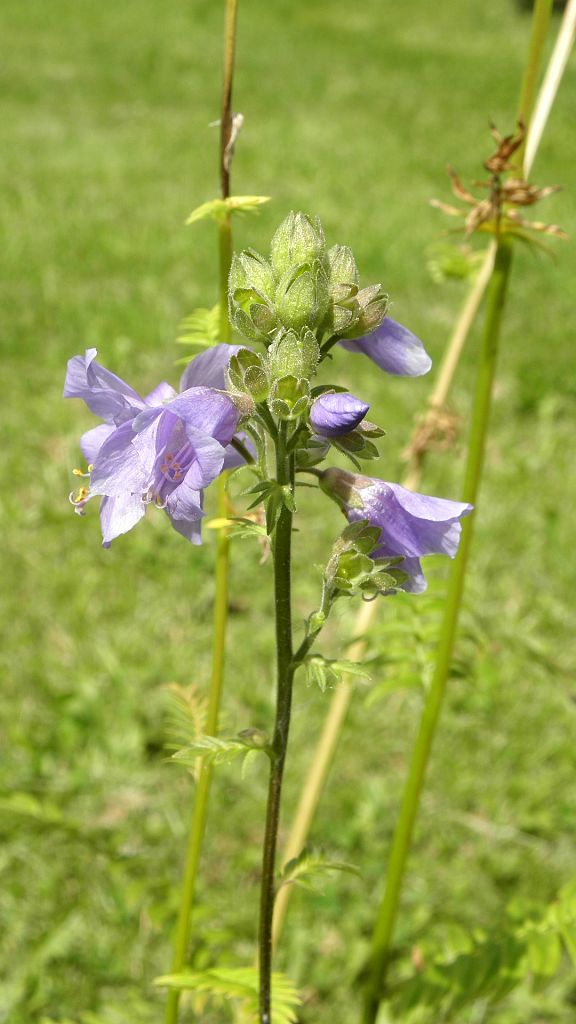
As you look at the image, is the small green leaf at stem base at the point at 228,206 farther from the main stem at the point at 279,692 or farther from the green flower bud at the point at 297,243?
the main stem at the point at 279,692

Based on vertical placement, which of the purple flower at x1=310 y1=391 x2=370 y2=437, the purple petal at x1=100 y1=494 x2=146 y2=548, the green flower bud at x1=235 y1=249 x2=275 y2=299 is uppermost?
the green flower bud at x1=235 y1=249 x2=275 y2=299

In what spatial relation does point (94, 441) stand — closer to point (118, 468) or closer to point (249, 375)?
point (118, 468)

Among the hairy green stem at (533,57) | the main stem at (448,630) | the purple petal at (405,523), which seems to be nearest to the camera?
the purple petal at (405,523)

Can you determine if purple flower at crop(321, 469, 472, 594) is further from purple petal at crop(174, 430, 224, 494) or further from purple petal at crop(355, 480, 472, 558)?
purple petal at crop(174, 430, 224, 494)

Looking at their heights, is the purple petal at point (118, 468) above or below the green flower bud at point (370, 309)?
below

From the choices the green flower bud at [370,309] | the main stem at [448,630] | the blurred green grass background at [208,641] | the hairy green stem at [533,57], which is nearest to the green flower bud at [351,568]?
the green flower bud at [370,309]

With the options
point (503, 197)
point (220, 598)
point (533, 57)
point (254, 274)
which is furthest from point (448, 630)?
point (533, 57)

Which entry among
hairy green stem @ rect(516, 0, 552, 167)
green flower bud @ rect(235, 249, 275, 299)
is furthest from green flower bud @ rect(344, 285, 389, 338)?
hairy green stem @ rect(516, 0, 552, 167)
